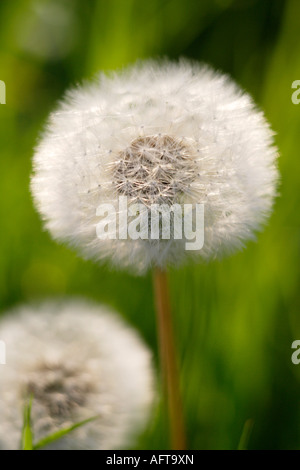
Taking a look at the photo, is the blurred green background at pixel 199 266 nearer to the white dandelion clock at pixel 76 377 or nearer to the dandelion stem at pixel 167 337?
the white dandelion clock at pixel 76 377

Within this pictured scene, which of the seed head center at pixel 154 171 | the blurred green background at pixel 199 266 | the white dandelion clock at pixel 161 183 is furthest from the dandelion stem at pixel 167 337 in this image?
the blurred green background at pixel 199 266

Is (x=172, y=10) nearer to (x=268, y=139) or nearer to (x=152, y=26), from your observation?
(x=152, y=26)

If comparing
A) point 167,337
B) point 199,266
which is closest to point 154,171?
point 167,337

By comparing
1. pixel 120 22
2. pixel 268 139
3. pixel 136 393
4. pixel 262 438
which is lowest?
pixel 262 438

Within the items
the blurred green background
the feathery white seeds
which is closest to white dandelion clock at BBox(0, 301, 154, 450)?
the blurred green background

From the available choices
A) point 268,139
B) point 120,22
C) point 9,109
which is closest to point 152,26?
point 120,22
